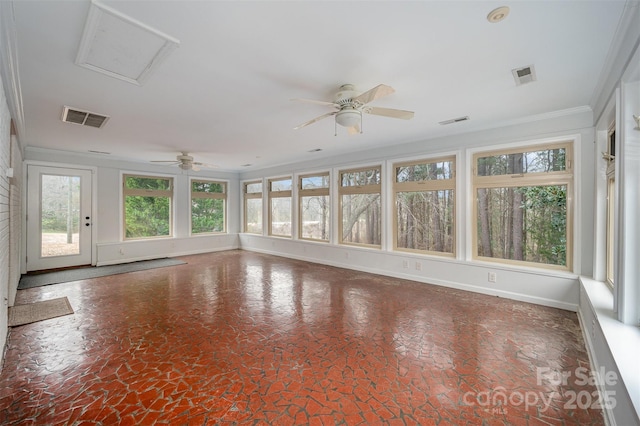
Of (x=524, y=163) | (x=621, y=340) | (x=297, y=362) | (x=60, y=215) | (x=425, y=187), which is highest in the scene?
(x=524, y=163)

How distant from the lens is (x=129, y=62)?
234 cm

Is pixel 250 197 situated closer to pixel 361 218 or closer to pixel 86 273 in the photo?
pixel 361 218

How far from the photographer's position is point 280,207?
8.08 m

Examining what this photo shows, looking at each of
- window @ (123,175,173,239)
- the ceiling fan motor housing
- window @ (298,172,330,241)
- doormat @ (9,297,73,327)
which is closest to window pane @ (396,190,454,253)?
window @ (298,172,330,241)

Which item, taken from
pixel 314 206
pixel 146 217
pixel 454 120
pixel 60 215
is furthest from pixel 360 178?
pixel 60 215

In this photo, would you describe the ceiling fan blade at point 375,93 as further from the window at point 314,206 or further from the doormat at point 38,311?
the doormat at point 38,311

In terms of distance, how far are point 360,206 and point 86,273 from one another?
6.10m

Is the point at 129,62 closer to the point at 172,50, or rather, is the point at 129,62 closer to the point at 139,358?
the point at 172,50

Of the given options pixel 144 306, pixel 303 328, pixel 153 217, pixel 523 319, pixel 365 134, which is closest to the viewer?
pixel 303 328

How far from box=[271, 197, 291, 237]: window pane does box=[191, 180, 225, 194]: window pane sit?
202 cm

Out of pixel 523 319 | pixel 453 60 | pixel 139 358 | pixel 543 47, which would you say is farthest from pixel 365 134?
pixel 139 358

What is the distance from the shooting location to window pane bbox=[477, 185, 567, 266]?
3.79 metres

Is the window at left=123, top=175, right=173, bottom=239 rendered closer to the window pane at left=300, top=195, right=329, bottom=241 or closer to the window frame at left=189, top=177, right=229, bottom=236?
the window frame at left=189, top=177, right=229, bottom=236

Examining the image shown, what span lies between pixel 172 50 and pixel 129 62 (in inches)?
19.9
